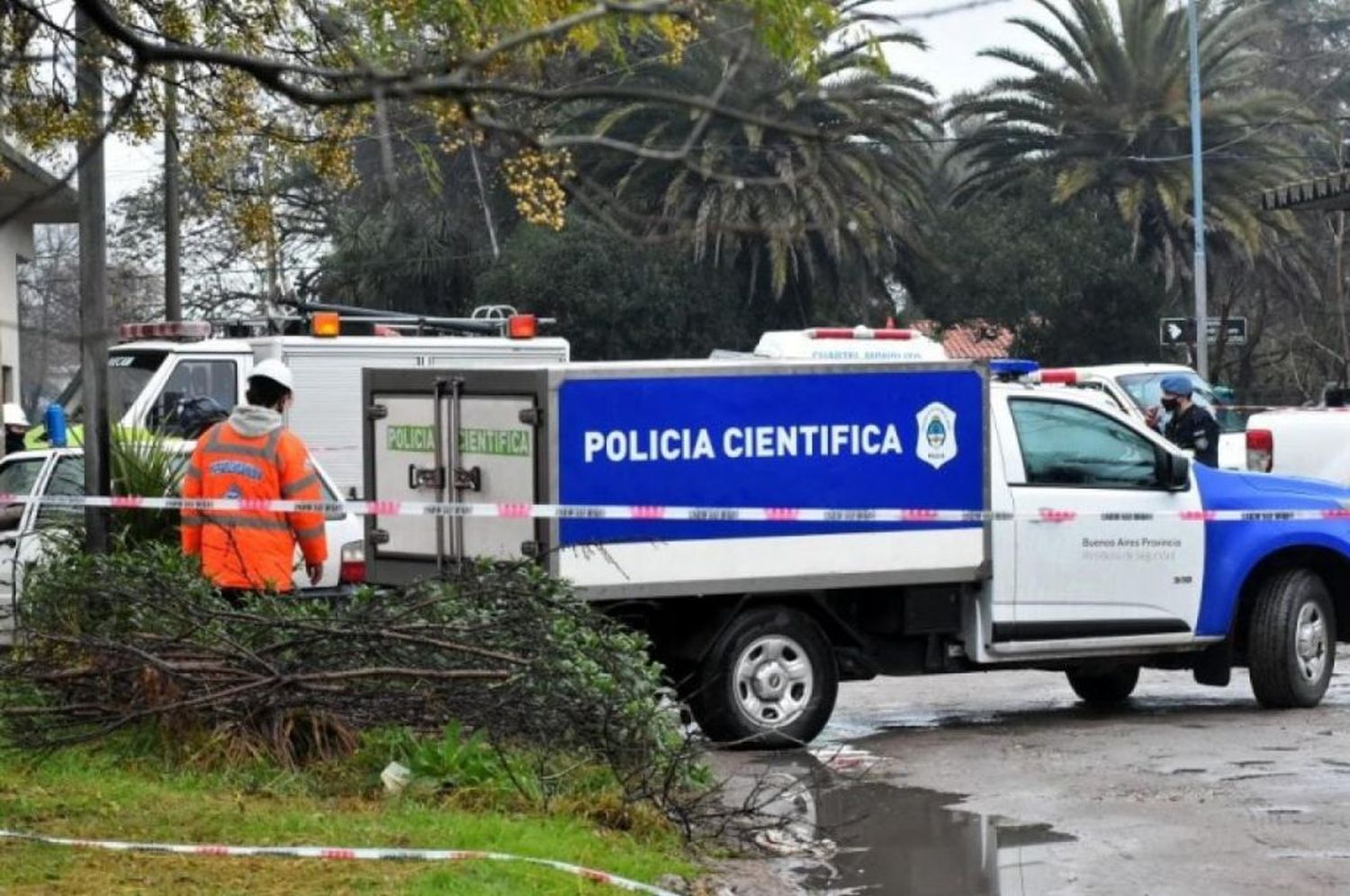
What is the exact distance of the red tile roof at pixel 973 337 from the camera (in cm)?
4700

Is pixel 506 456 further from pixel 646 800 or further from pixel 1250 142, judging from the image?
pixel 1250 142

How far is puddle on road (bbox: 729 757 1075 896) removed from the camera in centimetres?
820

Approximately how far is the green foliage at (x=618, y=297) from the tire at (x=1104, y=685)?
1088 inches

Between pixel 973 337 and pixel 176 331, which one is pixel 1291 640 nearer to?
pixel 176 331

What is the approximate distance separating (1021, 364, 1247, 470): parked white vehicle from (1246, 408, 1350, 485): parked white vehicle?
6178 mm

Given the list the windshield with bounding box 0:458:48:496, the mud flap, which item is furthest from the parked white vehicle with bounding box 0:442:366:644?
the mud flap

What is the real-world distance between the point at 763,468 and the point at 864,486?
1.95 feet

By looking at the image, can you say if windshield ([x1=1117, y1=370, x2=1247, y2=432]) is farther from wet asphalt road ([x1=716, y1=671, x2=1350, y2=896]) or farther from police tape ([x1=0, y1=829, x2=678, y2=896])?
police tape ([x1=0, y1=829, x2=678, y2=896])

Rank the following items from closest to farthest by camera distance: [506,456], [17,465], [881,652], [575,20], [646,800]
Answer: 1. [575,20]
2. [646,800]
3. [506,456]
4. [881,652]
5. [17,465]

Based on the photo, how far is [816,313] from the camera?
145ft

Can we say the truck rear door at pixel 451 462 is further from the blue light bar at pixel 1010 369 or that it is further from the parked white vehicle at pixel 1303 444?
the parked white vehicle at pixel 1303 444

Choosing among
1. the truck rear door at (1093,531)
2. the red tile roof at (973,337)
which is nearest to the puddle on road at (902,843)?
the truck rear door at (1093,531)

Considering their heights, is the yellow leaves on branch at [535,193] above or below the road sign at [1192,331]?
below

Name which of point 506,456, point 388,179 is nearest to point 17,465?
point 506,456
